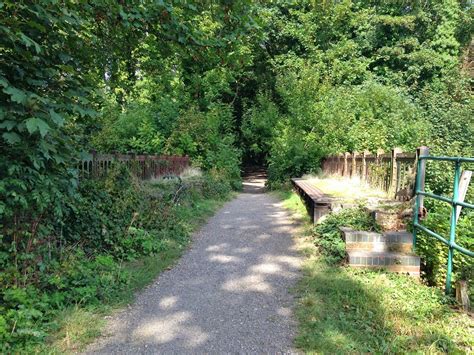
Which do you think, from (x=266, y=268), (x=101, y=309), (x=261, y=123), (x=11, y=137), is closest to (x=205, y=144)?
(x=261, y=123)

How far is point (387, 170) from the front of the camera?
7.42 meters

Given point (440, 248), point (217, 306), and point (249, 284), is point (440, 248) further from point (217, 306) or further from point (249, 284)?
point (217, 306)

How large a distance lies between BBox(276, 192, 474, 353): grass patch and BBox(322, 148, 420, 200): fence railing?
198 cm

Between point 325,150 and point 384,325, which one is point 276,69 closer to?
point 325,150

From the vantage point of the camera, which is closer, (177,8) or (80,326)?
(80,326)

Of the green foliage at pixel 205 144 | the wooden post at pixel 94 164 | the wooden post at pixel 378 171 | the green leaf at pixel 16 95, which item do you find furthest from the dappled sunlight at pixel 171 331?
the green foliage at pixel 205 144

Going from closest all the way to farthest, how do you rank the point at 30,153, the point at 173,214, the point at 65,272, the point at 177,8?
the point at 30,153 → the point at 65,272 → the point at 177,8 → the point at 173,214

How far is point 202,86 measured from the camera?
1881cm

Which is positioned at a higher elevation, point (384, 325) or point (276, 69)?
point (276, 69)

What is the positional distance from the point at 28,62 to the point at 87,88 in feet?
Result: 1.77

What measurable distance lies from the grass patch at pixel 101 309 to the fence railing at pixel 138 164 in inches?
61.5

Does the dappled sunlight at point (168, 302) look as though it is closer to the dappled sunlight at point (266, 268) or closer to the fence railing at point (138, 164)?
the dappled sunlight at point (266, 268)

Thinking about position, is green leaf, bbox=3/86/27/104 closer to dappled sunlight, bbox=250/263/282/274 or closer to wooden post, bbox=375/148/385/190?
dappled sunlight, bbox=250/263/282/274

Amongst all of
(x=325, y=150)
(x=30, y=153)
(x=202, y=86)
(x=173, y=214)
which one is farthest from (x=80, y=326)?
(x=202, y=86)
